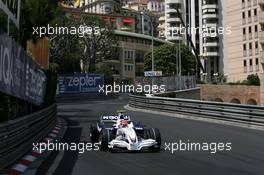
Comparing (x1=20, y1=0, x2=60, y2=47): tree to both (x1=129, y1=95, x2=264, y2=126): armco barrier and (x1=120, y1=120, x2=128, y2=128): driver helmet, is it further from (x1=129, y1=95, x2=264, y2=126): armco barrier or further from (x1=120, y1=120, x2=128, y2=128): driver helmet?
(x1=120, y1=120, x2=128, y2=128): driver helmet

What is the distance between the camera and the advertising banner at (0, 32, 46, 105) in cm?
1185

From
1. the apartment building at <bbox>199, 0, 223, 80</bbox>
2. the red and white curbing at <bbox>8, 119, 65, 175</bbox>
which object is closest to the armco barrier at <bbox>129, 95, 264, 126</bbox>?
the red and white curbing at <bbox>8, 119, 65, 175</bbox>

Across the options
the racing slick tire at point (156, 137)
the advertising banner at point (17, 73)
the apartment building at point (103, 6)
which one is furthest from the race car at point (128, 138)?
the apartment building at point (103, 6)

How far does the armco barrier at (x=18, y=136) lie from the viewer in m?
10.7

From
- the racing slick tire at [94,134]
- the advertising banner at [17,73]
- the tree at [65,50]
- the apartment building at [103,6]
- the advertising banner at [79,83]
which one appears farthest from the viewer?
the apartment building at [103,6]

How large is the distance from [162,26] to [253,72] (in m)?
97.3

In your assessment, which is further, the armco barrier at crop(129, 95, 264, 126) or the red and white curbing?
the armco barrier at crop(129, 95, 264, 126)

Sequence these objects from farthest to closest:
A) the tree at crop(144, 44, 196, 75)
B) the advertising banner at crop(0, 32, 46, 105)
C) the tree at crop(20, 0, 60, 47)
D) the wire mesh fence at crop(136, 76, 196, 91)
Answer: the tree at crop(144, 44, 196, 75), the wire mesh fence at crop(136, 76, 196, 91), the tree at crop(20, 0, 60, 47), the advertising banner at crop(0, 32, 46, 105)

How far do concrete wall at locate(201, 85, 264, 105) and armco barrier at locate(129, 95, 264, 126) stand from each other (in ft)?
99.1

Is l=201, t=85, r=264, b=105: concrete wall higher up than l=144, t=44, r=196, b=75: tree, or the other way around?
l=144, t=44, r=196, b=75: tree

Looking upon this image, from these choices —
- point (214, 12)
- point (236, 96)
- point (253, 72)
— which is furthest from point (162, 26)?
point (236, 96)

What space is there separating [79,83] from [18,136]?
51.7 metres

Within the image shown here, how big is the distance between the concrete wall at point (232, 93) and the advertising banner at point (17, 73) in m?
46.7

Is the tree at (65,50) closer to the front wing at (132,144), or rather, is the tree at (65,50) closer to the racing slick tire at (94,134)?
the racing slick tire at (94,134)
